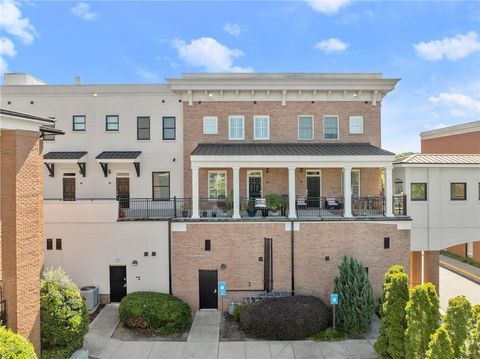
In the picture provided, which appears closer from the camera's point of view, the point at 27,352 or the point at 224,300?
the point at 27,352

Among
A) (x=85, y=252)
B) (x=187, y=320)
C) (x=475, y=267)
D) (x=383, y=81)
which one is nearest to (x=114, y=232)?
(x=85, y=252)

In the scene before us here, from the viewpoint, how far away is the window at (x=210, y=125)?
18.7 metres

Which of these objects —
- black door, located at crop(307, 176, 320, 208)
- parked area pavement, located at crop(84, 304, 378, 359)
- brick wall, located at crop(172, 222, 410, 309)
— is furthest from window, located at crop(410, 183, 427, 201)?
parked area pavement, located at crop(84, 304, 378, 359)

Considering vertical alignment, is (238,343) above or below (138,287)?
below

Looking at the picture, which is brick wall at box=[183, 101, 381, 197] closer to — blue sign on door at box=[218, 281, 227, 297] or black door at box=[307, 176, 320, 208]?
black door at box=[307, 176, 320, 208]

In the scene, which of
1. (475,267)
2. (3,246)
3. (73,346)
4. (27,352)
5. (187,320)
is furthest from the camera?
(475,267)

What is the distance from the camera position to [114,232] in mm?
15773

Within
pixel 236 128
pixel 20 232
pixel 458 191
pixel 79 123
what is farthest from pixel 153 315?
pixel 458 191

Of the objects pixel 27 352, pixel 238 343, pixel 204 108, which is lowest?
pixel 238 343

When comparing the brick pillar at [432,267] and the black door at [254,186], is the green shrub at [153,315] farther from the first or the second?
the brick pillar at [432,267]

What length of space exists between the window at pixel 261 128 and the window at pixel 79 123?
10159 mm

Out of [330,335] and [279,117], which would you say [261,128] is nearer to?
[279,117]

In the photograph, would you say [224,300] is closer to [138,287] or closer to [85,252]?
[138,287]

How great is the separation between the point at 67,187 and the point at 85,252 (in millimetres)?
5246
